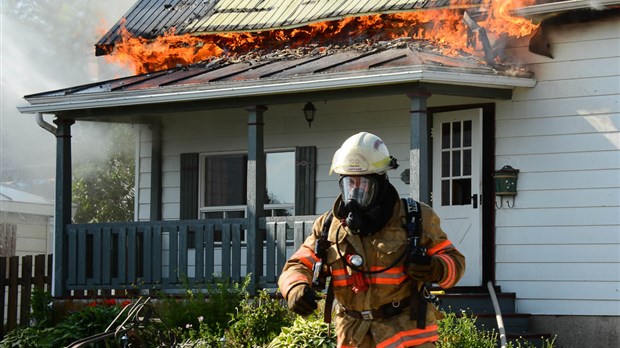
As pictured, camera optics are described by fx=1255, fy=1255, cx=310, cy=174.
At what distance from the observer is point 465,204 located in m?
14.5

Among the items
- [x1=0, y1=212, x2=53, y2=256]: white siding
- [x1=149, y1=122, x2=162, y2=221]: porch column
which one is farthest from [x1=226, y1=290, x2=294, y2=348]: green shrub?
[x1=0, y1=212, x2=53, y2=256]: white siding

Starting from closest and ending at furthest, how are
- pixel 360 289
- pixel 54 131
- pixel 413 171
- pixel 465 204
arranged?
pixel 360 289, pixel 413 171, pixel 465 204, pixel 54 131

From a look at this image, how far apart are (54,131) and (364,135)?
9540 mm

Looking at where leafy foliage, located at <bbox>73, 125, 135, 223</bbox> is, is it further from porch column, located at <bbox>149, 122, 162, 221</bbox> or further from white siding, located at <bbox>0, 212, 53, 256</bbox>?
porch column, located at <bbox>149, 122, 162, 221</bbox>

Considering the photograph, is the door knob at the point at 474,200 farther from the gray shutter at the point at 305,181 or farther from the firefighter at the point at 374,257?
the firefighter at the point at 374,257

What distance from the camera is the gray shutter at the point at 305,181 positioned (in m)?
15.9

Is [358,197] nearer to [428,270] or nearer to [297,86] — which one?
[428,270]

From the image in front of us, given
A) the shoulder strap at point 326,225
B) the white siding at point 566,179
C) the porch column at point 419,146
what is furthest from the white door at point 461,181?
the shoulder strap at point 326,225

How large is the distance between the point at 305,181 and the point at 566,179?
12.1ft

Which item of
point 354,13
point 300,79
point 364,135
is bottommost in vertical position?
point 364,135

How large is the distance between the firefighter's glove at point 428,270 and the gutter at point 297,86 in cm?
604

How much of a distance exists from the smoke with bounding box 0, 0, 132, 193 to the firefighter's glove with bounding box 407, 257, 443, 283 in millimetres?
20010

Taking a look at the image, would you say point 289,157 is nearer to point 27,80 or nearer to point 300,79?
point 300,79

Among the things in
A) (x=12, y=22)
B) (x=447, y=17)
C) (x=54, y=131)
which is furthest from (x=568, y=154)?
(x=12, y=22)
